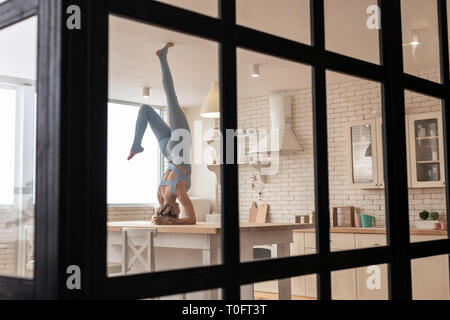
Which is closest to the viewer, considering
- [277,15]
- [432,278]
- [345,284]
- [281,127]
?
[277,15]

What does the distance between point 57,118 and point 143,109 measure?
209 centimetres

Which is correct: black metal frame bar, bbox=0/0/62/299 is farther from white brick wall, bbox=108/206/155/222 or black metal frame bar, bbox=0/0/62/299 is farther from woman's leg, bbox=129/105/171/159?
white brick wall, bbox=108/206/155/222

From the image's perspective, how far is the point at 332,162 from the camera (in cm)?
556

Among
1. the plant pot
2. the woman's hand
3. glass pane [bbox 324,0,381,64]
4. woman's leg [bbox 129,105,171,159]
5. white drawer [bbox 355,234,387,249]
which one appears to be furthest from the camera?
white drawer [bbox 355,234,387,249]

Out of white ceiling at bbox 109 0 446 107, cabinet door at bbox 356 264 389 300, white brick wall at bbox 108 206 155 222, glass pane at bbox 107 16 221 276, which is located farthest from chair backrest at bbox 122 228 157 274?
cabinet door at bbox 356 264 389 300

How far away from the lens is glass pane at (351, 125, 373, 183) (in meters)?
5.33

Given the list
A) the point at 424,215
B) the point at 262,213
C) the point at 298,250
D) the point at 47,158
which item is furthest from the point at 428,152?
the point at 47,158

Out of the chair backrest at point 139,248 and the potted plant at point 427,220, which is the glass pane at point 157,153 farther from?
the potted plant at point 427,220

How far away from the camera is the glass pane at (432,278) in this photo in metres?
4.48

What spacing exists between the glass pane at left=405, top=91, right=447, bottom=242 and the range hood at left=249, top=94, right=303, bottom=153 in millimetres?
1484

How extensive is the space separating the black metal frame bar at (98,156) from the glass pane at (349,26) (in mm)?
1940

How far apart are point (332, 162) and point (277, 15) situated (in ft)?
8.16

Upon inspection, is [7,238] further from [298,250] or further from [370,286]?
[298,250]
